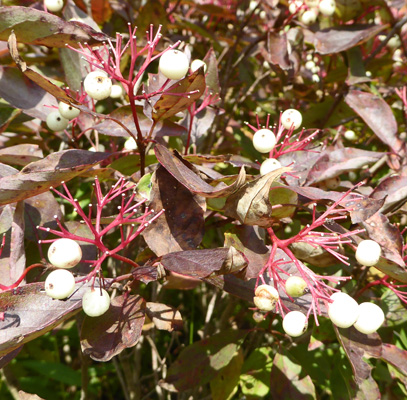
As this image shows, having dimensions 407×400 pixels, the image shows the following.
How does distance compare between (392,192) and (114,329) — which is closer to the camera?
(114,329)

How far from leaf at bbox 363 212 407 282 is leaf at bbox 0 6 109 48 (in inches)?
24.4

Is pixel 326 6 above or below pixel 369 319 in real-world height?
above

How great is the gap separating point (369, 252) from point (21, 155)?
0.77m

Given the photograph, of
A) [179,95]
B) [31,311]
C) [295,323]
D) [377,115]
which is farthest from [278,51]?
[31,311]

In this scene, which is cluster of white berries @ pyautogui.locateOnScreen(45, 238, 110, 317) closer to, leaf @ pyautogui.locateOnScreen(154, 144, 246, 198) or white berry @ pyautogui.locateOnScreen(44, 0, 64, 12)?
leaf @ pyautogui.locateOnScreen(154, 144, 246, 198)

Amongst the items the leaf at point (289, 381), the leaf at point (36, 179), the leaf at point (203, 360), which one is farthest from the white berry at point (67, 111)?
the leaf at point (289, 381)

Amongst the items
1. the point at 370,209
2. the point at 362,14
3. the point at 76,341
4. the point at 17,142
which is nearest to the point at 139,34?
the point at 17,142

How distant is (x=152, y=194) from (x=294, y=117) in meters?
0.41

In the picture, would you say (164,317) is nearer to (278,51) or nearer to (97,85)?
(97,85)

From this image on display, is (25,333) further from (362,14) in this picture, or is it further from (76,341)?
(362,14)

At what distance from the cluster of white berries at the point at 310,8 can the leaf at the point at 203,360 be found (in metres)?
0.99

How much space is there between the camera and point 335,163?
115 centimetres

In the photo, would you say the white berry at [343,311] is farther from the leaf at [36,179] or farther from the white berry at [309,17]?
the white berry at [309,17]

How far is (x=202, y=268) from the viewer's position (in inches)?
28.7
